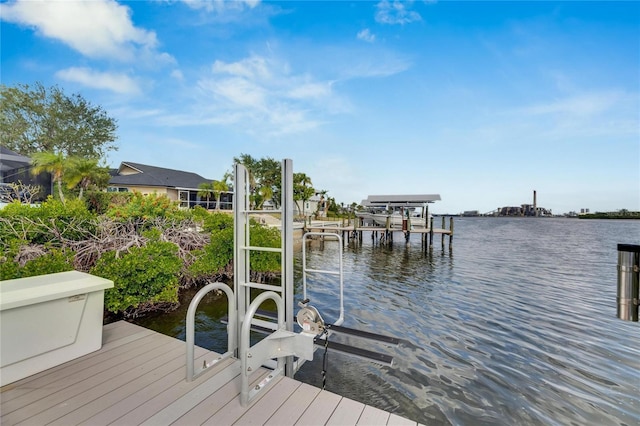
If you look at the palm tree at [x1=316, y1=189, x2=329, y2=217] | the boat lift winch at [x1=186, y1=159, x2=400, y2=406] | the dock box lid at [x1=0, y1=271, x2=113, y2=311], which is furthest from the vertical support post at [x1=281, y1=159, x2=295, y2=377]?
the palm tree at [x1=316, y1=189, x2=329, y2=217]

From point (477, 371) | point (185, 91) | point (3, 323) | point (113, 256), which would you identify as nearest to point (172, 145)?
point (185, 91)

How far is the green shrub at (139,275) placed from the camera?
482 centimetres

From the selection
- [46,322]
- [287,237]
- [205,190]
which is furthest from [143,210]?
[205,190]

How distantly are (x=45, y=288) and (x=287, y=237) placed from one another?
225cm

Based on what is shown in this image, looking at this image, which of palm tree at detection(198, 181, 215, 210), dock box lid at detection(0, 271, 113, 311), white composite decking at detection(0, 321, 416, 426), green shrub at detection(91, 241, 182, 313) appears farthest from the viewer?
palm tree at detection(198, 181, 215, 210)

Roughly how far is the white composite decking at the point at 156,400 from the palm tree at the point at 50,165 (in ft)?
53.6

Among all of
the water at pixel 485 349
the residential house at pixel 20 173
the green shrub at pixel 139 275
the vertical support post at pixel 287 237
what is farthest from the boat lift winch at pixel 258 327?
the residential house at pixel 20 173

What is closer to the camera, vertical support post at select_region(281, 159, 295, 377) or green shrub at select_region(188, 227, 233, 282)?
vertical support post at select_region(281, 159, 295, 377)

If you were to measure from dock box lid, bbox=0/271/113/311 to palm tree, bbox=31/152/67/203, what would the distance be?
50.2 ft

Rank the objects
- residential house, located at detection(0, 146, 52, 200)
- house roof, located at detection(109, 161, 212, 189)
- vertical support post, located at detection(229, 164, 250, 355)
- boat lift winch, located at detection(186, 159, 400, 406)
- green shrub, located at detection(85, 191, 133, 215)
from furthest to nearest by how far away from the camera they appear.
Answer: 1. house roof, located at detection(109, 161, 212, 189)
2. green shrub, located at detection(85, 191, 133, 215)
3. residential house, located at detection(0, 146, 52, 200)
4. vertical support post, located at detection(229, 164, 250, 355)
5. boat lift winch, located at detection(186, 159, 400, 406)

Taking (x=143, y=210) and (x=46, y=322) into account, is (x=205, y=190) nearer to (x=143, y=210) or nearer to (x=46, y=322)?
(x=143, y=210)

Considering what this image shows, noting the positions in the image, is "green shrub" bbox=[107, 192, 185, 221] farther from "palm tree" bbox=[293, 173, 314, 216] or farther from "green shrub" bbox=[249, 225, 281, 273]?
"palm tree" bbox=[293, 173, 314, 216]

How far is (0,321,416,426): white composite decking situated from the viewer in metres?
1.86

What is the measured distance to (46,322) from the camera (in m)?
2.46
